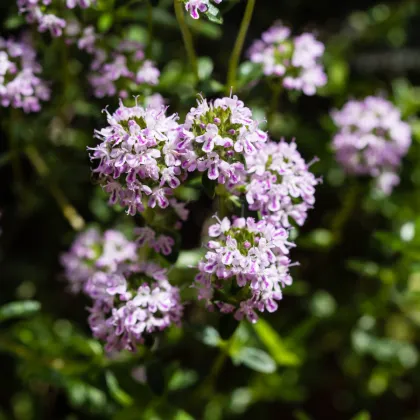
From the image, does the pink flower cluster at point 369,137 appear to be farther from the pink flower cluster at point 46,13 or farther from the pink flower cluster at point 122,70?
the pink flower cluster at point 46,13

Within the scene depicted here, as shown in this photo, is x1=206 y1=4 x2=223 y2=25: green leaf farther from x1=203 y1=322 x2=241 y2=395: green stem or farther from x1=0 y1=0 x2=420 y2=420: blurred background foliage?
x1=203 y1=322 x2=241 y2=395: green stem

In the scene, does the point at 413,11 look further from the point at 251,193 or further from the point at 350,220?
the point at 251,193

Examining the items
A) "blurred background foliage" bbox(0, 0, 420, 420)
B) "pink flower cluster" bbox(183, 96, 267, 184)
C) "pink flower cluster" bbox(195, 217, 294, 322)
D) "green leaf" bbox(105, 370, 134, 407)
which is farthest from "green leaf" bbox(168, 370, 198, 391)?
"pink flower cluster" bbox(183, 96, 267, 184)

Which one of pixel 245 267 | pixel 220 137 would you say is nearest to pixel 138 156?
pixel 220 137

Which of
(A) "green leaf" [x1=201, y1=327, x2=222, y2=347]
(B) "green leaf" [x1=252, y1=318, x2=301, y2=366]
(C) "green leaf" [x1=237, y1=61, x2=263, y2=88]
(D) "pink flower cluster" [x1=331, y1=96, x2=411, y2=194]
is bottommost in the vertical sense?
(B) "green leaf" [x1=252, y1=318, x2=301, y2=366]

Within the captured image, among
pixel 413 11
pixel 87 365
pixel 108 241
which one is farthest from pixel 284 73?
pixel 413 11

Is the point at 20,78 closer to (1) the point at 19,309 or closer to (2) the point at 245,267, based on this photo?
(1) the point at 19,309

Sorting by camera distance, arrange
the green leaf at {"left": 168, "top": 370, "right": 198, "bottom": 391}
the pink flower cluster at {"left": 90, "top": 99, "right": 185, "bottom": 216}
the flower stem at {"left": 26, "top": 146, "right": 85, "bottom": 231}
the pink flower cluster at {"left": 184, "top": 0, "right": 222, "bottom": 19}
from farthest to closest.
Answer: the flower stem at {"left": 26, "top": 146, "right": 85, "bottom": 231} < the green leaf at {"left": 168, "top": 370, "right": 198, "bottom": 391} < the pink flower cluster at {"left": 184, "top": 0, "right": 222, "bottom": 19} < the pink flower cluster at {"left": 90, "top": 99, "right": 185, "bottom": 216}

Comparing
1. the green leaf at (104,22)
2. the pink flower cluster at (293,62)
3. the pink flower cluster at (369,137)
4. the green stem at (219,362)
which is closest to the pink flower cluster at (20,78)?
the green leaf at (104,22)
